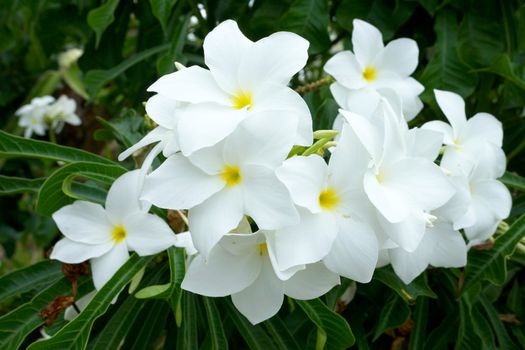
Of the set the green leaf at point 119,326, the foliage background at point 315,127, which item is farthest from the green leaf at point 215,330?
the green leaf at point 119,326

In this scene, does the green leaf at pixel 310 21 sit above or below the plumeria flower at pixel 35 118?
above

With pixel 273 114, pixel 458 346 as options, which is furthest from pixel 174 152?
pixel 458 346

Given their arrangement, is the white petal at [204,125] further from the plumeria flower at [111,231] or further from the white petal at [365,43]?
the white petal at [365,43]

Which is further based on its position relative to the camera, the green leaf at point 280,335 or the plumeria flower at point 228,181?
the green leaf at point 280,335

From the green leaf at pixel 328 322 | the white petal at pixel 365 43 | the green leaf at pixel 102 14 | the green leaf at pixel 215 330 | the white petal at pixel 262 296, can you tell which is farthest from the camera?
the green leaf at pixel 102 14

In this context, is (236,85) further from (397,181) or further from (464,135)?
(464,135)

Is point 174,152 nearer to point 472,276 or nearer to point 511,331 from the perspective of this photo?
point 472,276

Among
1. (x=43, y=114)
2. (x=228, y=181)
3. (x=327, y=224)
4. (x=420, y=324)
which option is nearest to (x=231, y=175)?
(x=228, y=181)

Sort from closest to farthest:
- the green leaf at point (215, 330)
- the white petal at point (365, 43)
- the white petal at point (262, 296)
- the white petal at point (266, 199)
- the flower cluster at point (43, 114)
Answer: the white petal at point (266, 199) < the white petal at point (262, 296) < the green leaf at point (215, 330) < the white petal at point (365, 43) < the flower cluster at point (43, 114)
